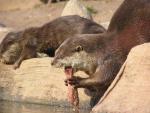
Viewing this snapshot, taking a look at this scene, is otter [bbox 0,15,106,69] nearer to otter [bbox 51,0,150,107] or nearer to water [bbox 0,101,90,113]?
water [bbox 0,101,90,113]

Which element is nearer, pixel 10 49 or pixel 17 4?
pixel 10 49

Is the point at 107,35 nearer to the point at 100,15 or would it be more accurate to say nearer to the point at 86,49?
the point at 86,49

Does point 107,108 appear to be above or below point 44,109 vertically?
above

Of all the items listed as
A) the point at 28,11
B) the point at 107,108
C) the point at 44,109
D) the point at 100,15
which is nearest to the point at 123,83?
the point at 107,108

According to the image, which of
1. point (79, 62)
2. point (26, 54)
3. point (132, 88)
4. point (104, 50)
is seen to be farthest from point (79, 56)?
point (26, 54)

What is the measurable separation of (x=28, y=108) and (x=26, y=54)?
123 cm

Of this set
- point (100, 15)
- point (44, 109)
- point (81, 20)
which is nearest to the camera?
point (44, 109)

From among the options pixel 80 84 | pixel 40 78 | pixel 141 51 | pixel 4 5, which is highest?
pixel 141 51

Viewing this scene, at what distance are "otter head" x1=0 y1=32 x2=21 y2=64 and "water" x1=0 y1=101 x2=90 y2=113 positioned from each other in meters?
0.87

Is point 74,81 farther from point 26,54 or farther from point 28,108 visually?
point 26,54

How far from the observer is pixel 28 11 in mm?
21516

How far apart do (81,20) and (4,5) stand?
1176cm

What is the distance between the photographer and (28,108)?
999 cm

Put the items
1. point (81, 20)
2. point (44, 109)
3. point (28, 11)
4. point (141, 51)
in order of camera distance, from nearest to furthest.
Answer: point (141, 51) < point (44, 109) < point (81, 20) < point (28, 11)
